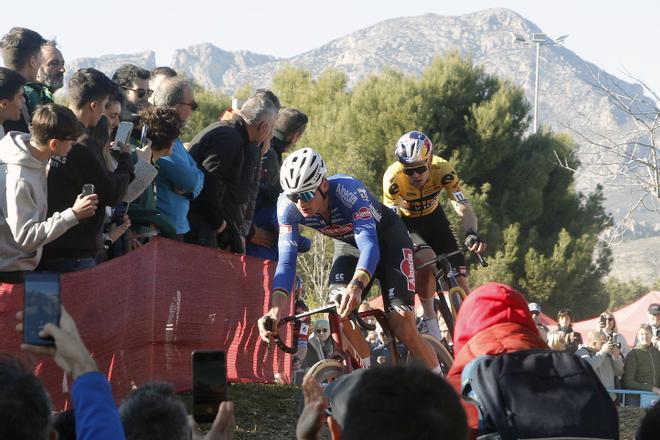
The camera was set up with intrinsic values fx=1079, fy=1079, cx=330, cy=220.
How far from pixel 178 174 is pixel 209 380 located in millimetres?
5101

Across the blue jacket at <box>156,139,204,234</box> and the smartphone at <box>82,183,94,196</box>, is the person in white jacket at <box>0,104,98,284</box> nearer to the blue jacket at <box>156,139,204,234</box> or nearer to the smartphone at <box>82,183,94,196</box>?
the smartphone at <box>82,183,94,196</box>

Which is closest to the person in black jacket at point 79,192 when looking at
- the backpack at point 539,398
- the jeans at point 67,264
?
the jeans at point 67,264

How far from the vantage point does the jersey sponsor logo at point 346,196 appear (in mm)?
8445

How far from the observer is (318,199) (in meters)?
8.26

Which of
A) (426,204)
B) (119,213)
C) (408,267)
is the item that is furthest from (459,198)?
(119,213)

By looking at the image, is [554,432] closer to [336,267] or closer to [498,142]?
[336,267]

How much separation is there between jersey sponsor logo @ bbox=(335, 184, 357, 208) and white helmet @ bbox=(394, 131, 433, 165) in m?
2.02

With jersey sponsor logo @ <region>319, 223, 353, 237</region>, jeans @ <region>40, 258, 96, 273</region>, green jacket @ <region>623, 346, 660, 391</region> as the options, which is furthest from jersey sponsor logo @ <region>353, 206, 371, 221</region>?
green jacket @ <region>623, 346, 660, 391</region>

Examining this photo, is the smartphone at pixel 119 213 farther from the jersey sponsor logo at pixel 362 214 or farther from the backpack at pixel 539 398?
the backpack at pixel 539 398

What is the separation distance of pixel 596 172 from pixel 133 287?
976cm

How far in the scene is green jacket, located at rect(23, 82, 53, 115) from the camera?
826 centimetres

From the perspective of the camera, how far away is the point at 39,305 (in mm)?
3455

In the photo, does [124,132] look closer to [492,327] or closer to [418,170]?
[418,170]

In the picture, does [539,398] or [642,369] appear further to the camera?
[642,369]
